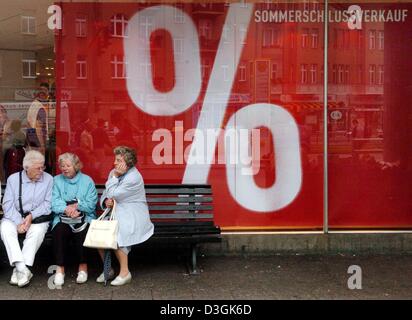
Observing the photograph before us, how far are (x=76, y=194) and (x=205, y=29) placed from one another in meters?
2.49

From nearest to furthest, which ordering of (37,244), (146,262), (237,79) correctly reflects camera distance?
(37,244)
(146,262)
(237,79)

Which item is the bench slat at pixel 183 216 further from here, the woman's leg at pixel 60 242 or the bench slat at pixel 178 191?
the woman's leg at pixel 60 242

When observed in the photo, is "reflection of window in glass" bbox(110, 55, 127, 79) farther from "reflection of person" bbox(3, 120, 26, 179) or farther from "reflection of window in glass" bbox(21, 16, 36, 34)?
"reflection of person" bbox(3, 120, 26, 179)

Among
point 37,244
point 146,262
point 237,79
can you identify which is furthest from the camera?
point 237,79

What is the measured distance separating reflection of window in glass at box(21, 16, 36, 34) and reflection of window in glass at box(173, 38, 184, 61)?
1.61m

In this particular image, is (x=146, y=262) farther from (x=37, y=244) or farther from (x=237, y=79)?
(x=237, y=79)

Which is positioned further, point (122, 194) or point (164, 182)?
point (164, 182)

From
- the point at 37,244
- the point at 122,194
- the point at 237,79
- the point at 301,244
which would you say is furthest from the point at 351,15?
the point at 37,244

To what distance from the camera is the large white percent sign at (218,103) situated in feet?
23.4

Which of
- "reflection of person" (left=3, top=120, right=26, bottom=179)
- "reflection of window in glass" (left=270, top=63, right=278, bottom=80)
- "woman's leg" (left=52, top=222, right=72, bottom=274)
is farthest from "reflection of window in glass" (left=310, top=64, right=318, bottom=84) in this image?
"reflection of person" (left=3, top=120, right=26, bottom=179)

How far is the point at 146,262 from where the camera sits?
22.2 feet

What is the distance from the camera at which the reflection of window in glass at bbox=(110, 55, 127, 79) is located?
280 inches

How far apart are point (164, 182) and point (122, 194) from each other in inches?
50.0

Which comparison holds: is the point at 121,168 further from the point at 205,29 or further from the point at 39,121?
the point at 205,29
